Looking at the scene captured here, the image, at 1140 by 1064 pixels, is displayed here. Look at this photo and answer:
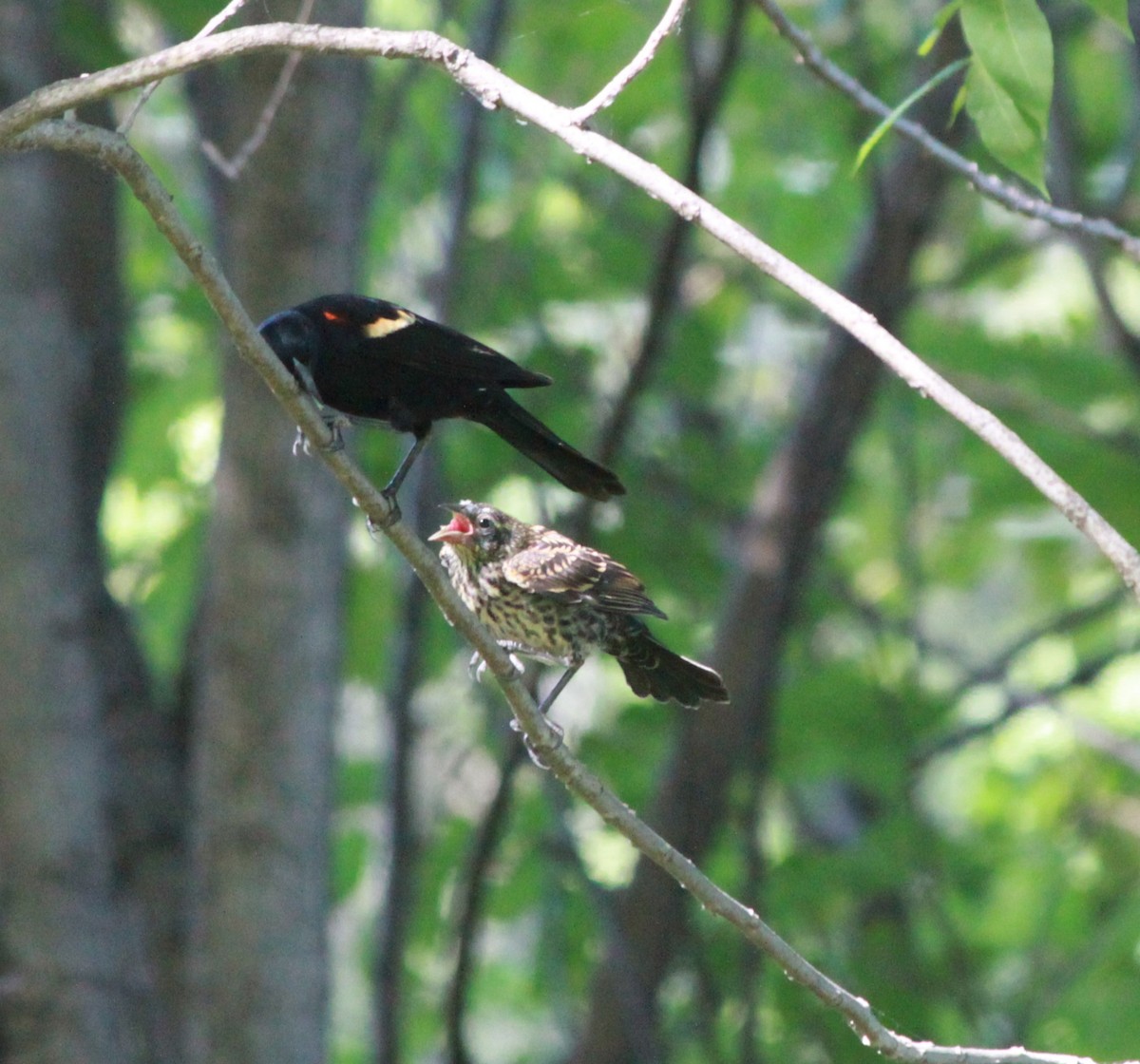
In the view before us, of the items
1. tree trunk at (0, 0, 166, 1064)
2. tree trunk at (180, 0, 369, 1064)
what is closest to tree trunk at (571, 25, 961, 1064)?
tree trunk at (180, 0, 369, 1064)

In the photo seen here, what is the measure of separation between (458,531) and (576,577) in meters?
0.41

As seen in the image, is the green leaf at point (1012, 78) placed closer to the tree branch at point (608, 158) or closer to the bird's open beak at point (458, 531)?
the tree branch at point (608, 158)

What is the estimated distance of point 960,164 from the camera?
9.74 feet

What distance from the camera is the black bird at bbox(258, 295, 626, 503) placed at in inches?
118

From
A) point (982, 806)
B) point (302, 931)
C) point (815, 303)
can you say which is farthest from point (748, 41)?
point (815, 303)

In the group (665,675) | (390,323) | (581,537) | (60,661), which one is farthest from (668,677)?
(60,661)

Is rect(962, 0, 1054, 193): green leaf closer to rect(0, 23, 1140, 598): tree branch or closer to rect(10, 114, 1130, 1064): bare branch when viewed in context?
rect(0, 23, 1140, 598): tree branch

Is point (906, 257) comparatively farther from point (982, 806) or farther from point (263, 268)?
point (982, 806)

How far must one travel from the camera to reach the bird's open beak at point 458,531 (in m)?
3.77

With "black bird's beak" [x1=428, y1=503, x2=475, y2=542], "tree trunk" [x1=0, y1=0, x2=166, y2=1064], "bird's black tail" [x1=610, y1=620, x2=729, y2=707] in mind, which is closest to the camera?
"bird's black tail" [x1=610, y1=620, x2=729, y2=707]

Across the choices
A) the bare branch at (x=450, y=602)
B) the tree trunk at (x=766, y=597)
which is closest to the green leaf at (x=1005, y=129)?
the bare branch at (x=450, y=602)

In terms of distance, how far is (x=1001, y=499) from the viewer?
21.8ft

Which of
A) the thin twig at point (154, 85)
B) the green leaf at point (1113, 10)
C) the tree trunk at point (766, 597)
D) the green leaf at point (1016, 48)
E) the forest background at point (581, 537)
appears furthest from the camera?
the tree trunk at point (766, 597)

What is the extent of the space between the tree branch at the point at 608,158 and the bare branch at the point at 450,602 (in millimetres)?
46
